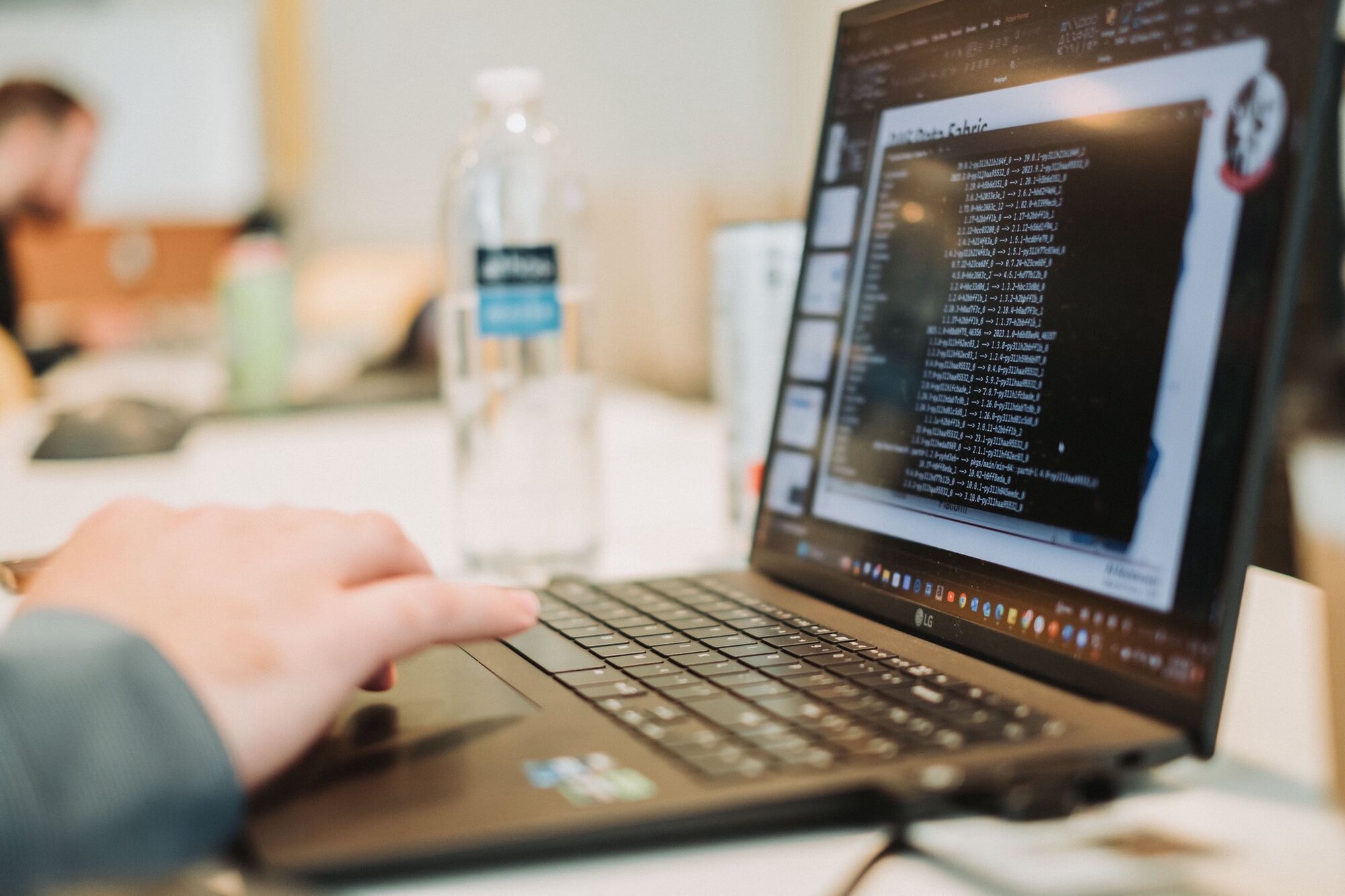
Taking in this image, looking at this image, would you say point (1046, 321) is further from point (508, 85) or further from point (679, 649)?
point (508, 85)

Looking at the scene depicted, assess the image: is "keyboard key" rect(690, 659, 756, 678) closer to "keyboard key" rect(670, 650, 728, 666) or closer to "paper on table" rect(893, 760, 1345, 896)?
"keyboard key" rect(670, 650, 728, 666)

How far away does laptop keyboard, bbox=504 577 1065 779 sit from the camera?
1.32 feet

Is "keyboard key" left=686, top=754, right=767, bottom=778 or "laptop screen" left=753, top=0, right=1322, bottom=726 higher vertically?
"laptop screen" left=753, top=0, right=1322, bottom=726

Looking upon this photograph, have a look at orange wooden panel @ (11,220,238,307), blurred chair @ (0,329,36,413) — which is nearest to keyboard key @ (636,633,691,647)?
blurred chair @ (0,329,36,413)

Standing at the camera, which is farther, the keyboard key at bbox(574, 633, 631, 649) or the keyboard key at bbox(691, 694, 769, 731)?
the keyboard key at bbox(574, 633, 631, 649)

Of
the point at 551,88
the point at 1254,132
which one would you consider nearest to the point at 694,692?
the point at 1254,132

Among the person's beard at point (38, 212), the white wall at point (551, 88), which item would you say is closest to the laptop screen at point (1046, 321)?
A: the white wall at point (551, 88)

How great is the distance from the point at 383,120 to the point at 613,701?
Result: 434 cm

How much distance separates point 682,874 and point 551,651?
0.20 metres


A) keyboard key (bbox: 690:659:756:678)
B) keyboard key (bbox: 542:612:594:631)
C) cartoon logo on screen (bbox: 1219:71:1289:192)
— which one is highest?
cartoon logo on screen (bbox: 1219:71:1289:192)

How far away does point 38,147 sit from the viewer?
374cm

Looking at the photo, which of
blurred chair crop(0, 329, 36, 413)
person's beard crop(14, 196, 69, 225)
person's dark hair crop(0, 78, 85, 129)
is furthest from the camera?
person's beard crop(14, 196, 69, 225)

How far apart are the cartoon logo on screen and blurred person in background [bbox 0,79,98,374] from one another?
3.84 meters

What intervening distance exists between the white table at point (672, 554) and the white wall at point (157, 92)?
371 centimetres
